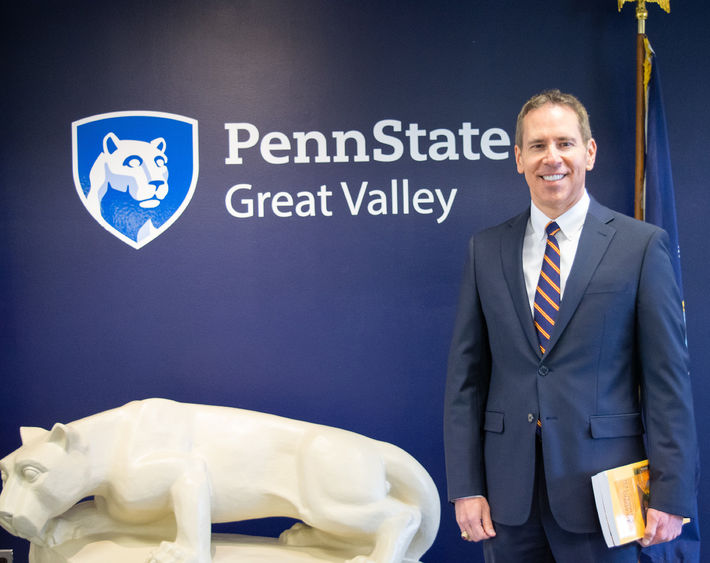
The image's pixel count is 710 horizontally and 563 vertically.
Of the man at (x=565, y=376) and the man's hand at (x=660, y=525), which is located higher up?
the man at (x=565, y=376)

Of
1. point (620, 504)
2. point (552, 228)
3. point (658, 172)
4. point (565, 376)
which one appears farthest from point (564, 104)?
point (658, 172)

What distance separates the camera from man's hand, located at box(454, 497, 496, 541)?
1885 mm

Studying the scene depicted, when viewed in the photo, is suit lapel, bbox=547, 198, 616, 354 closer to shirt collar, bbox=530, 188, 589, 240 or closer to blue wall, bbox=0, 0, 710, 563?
shirt collar, bbox=530, 188, 589, 240

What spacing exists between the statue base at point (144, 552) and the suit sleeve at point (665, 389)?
1.44 metres

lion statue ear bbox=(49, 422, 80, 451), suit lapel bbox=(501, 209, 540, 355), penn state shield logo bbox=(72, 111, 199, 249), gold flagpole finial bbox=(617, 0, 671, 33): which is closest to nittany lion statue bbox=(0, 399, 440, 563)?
lion statue ear bbox=(49, 422, 80, 451)

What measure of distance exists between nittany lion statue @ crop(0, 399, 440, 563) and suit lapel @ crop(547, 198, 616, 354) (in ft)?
4.01

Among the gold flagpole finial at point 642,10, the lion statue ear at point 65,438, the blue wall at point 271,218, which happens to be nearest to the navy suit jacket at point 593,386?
the lion statue ear at point 65,438

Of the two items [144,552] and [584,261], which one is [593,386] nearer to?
[584,261]

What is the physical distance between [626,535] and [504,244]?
74 centimetres

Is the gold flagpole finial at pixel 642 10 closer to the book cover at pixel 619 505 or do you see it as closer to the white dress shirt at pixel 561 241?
the white dress shirt at pixel 561 241

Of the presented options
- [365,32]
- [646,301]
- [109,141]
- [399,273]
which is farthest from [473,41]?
Answer: [646,301]

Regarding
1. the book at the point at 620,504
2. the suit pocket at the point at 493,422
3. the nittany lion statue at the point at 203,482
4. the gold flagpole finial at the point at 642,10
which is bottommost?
the nittany lion statue at the point at 203,482

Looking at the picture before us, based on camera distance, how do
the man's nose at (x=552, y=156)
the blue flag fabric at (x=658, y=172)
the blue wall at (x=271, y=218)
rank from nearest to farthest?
1. the man's nose at (x=552, y=156)
2. the blue flag fabric at (x=658, y=172)
3. the blue wall at (x=271, y=218)

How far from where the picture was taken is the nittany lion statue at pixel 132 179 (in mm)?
3457
